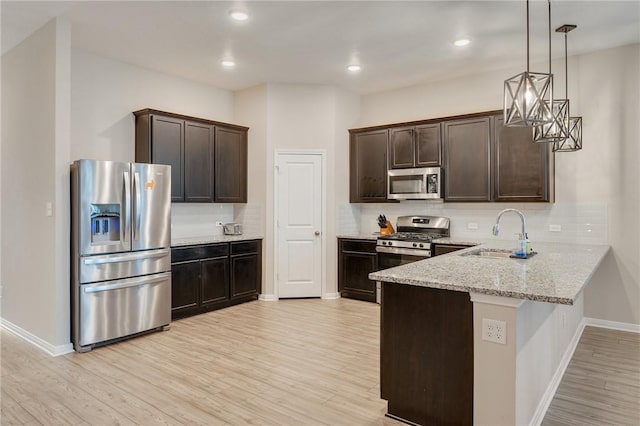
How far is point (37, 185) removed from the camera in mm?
3928

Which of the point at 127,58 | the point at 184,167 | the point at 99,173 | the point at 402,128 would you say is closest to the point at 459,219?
the point at 402,128

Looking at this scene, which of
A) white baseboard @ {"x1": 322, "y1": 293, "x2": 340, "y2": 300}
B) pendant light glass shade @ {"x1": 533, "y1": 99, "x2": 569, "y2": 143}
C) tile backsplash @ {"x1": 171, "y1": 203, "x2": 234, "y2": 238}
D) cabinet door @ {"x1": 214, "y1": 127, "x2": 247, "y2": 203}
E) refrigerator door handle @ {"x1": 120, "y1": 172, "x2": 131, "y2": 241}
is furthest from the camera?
white baseboard @ {"x1": 322, "y1": 293, "x2": 340, "y2": 300}

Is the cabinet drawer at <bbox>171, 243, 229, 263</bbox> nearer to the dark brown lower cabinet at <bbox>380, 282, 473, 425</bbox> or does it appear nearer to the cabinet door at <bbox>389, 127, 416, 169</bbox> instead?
the cabinet door at <bbox>389, 127, 416, 169</bbox>

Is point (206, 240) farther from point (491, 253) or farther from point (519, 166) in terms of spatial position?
point (519, 166)

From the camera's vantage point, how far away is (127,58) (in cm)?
486

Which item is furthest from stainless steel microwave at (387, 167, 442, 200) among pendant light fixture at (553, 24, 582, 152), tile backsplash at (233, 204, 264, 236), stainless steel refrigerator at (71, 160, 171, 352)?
stainless steel refrigerator at (71, 160, 171, 352)

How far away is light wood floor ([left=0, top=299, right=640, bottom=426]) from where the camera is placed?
261 centimetres

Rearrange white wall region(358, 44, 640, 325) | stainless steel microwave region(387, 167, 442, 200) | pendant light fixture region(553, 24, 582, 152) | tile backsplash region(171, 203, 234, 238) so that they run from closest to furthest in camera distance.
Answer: pendant light fixture region(553, 24, 582, 152)
white wall region(358, 44, 640, 325)
stainless steel microwave region(387, 167, 442, 200)
tile backsplash region(171, 203, 234, 238)

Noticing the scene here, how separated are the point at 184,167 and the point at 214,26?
1.85 meters

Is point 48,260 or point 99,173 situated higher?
point 99,173

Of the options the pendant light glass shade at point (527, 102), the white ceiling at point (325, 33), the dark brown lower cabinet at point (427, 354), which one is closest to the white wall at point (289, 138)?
the white ceiling at point (325, 33)

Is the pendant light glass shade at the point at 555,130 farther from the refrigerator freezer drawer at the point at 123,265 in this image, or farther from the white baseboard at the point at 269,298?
the white baseboard at the point at 269,298

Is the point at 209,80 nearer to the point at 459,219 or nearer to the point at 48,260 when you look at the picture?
the point at 48,260

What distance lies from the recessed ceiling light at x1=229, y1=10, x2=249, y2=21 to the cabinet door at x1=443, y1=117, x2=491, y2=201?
286 cm
